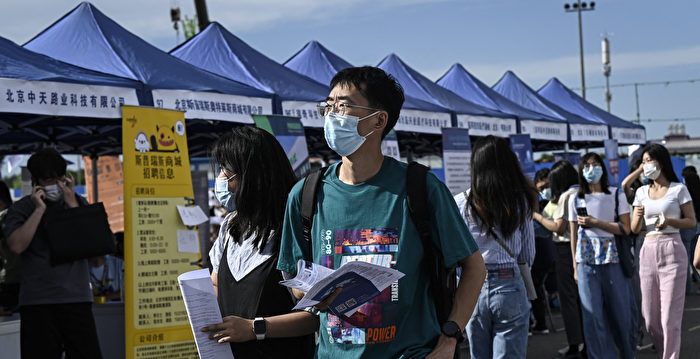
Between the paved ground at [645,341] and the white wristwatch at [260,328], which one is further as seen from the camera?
the paved ground at [645,341]

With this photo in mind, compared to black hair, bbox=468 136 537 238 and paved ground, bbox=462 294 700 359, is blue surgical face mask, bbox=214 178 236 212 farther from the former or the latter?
paved ground, bbox=462 294 700 359

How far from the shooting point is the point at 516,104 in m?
19.7

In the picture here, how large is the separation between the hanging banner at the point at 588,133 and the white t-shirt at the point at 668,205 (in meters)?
12.5

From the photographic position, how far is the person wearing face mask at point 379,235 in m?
2.95

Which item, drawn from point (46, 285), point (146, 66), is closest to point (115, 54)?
point (146, 66)

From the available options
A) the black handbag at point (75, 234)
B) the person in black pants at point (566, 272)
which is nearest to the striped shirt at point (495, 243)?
the black handbag at point (75, 234)

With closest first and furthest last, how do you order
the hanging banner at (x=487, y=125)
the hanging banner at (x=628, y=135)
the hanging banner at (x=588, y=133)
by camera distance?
the hanging banner at (x=487, y=125), the hanging banner at (x=588, y=133), the hanging banner at (x=628, y=135)

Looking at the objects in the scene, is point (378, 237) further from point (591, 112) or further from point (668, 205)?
point (591, 112)

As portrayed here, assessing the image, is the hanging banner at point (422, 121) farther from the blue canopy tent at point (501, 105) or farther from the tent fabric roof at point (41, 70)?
the tent fabric roof at point (41, 70)

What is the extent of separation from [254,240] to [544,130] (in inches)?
622

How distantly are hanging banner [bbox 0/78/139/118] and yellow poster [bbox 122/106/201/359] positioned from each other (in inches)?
19.7

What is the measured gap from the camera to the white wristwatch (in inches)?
129

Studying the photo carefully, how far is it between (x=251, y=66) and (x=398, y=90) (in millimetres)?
9192

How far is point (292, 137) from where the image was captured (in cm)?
1005
